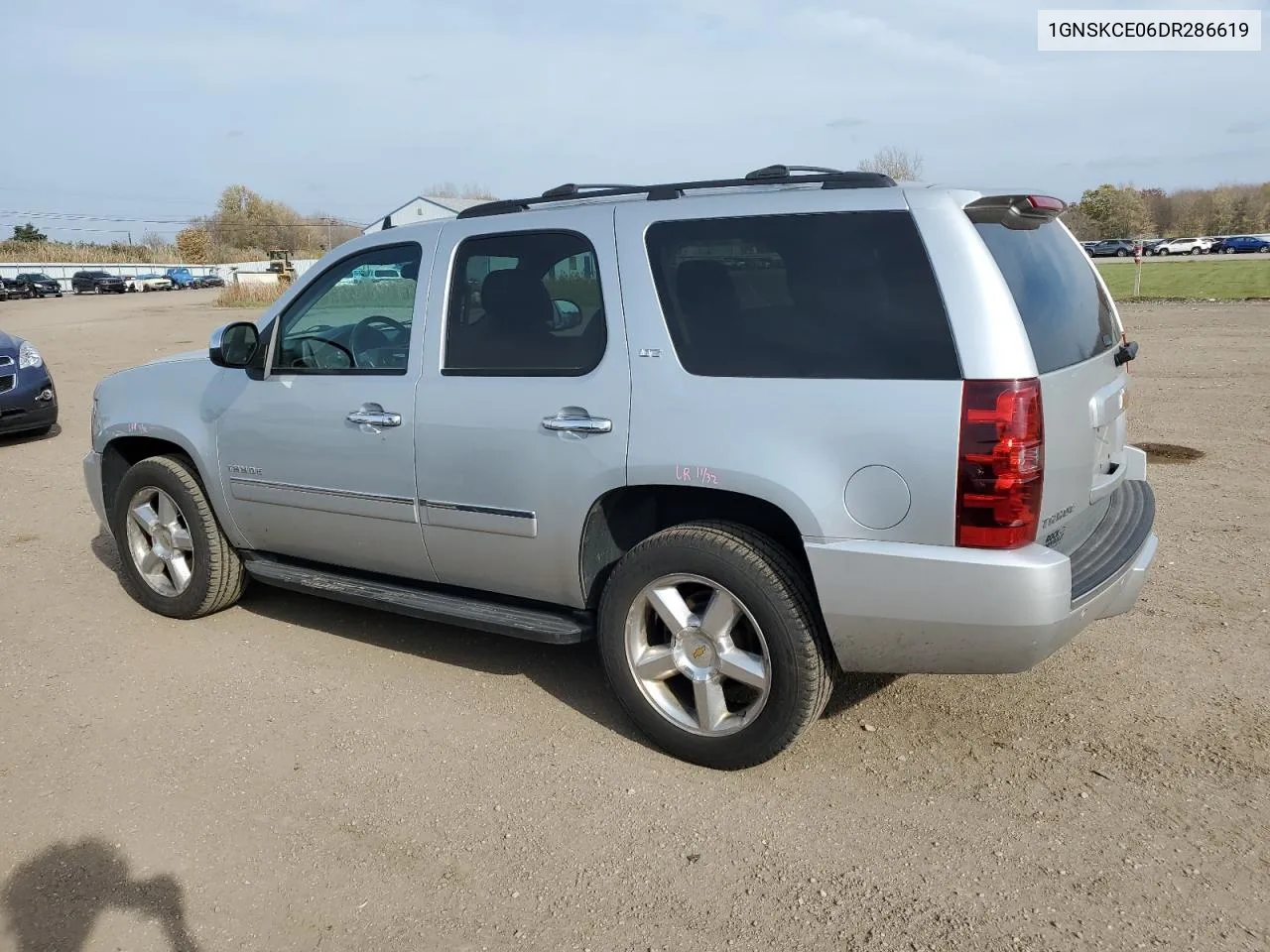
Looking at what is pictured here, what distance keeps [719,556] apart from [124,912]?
2093mm

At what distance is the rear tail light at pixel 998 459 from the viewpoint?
2.98m

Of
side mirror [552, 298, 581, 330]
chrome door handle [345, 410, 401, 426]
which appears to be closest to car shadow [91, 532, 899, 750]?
chrome door handle [345, 410, 401, 426]

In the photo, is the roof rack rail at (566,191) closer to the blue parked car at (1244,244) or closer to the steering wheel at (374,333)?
the steering wheel at (374,333)

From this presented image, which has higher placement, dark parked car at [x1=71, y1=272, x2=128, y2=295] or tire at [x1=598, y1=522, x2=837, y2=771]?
dark parked car at [x1=71, y1=272, x2=128, y2=295]

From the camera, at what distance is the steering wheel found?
4.34 metres

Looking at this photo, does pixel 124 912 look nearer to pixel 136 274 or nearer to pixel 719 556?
pixel 719 556

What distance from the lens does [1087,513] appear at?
353 cm

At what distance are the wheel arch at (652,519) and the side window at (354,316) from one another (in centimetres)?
123

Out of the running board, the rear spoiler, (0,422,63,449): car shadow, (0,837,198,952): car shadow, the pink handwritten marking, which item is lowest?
(0,837,198,952): car shadow

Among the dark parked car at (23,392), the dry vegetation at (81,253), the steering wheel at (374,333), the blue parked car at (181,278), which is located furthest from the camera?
the dry vegetation at (81,253)

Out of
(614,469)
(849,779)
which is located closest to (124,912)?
(614,469)

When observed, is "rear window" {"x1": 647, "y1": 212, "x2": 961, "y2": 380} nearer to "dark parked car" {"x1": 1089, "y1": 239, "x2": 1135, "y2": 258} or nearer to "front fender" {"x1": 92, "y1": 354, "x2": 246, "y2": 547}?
"front fender" {"x1": 92, "y1": 354, "x2": 246, "y2": 547}

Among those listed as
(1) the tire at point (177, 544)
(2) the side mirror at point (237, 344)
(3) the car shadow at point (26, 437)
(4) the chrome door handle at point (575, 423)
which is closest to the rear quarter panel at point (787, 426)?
(4) the chrome door handle at point (575, 423)

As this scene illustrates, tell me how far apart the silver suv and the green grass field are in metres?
25.6
